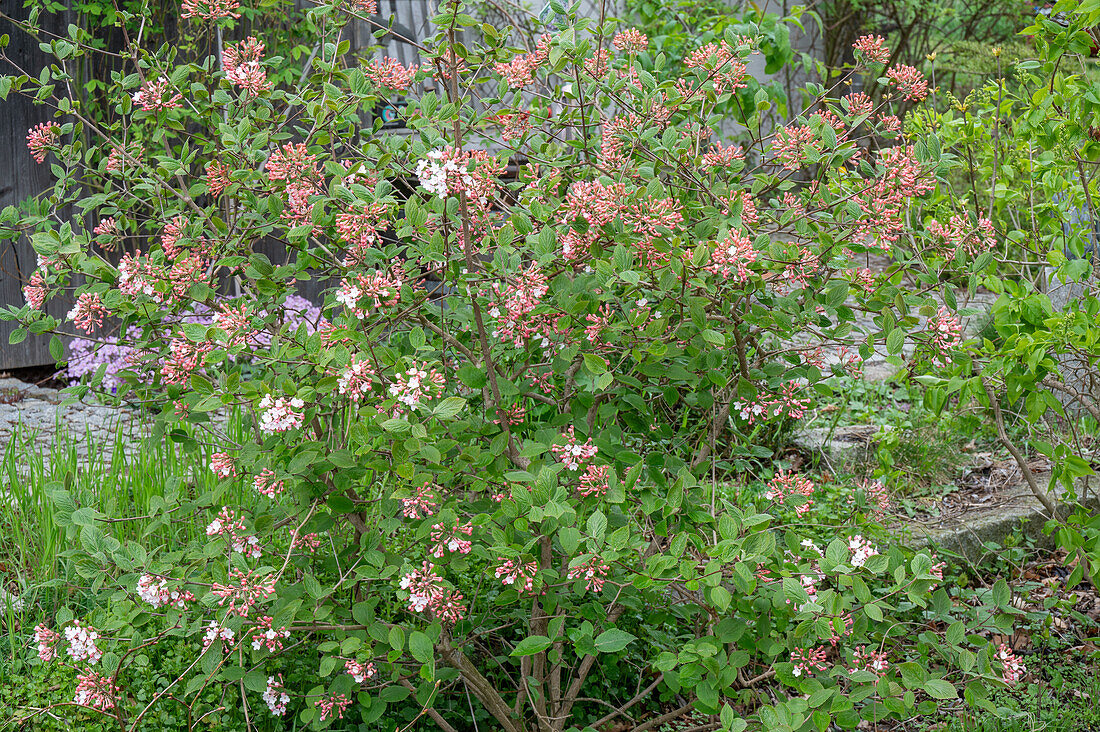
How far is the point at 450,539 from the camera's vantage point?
5.61ft

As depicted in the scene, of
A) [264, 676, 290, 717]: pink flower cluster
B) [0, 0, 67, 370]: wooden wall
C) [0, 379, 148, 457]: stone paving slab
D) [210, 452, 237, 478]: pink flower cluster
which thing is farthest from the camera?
Result: [0, 0, 67, 370]: wooden wall

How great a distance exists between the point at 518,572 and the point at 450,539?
0.48 ft

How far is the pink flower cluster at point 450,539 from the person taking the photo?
5.52 feet

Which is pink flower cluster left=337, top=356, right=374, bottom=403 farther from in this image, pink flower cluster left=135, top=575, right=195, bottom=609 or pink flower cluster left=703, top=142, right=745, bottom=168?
pink flower cluster left=703, top=142, right=745, bottom=168

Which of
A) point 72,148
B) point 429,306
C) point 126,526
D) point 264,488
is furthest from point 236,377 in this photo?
point 126,526

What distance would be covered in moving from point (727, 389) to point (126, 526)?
192 centimetres

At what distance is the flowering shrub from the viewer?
64.7 inches

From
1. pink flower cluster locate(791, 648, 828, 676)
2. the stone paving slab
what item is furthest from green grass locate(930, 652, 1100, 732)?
the stone paving slab

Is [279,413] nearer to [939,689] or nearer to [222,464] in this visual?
[222,464]

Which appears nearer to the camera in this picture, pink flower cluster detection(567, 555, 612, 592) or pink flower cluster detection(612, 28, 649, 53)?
pink flower cluster detection(567, 555, 612, 592)

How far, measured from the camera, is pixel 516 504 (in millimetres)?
1625

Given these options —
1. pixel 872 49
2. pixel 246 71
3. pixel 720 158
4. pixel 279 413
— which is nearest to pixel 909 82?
pixel 872 49

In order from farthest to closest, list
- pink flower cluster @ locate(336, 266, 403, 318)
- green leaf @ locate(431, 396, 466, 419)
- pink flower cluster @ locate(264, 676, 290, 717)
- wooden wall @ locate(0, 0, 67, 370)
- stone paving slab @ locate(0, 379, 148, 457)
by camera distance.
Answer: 1. wooden wall @ locate(0, 0, 67, 370)
2. stone paving slab @ locate(0, 379, 148, 457)
3. pink flower cluster @ locate(264, 676, 290, 717)
4. pink flower cluster @ locate(336, 266, 403, 318)
5. green leaf @ locate(431, 396, 466, 419)

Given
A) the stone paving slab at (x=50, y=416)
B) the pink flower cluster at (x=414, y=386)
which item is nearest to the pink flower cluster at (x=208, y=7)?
the pink flower cluster at (x=414, y=386)
